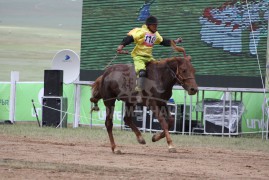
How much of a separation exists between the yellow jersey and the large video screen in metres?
5.97

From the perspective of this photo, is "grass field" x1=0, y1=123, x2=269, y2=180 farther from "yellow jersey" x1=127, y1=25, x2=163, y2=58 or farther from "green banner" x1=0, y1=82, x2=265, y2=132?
"green banner" x1=0, y1=82, x2=265, y2=132

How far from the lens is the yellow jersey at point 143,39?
1716 cm

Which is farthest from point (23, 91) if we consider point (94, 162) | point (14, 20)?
point (14, 20)

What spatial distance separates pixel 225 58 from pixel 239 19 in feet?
3.97

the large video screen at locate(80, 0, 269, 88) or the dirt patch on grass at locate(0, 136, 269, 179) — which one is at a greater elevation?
the large video screen at locate(80, 0, 269, 88)

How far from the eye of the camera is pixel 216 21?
938 inches

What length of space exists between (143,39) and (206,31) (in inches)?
282

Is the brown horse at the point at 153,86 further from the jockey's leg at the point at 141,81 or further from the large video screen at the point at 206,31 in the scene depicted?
the large video screen at the point at 206,31

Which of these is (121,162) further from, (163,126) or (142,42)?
(142,42)

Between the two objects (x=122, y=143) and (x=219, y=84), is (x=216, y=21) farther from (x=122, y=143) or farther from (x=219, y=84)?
(x=122, y=143)

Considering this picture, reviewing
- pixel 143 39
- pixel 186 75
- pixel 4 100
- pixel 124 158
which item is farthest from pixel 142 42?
pixel 4 100

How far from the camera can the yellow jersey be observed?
1716 cm

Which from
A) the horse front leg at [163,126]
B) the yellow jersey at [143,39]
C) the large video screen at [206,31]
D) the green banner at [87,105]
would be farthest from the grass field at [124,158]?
the green banner at [87,105]

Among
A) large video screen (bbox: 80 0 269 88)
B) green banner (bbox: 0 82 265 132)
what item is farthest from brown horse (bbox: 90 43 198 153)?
green banner (bbox: 0 82 265 132)
